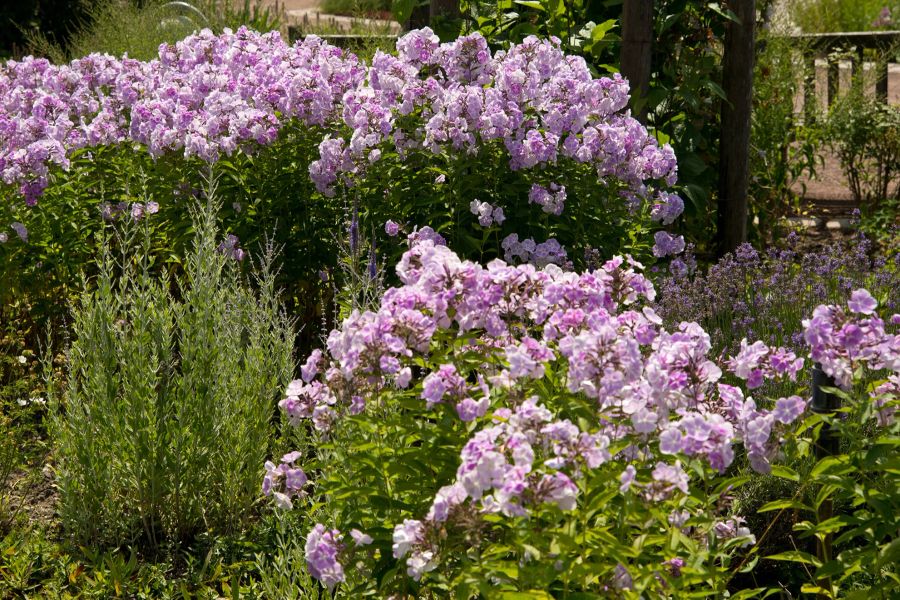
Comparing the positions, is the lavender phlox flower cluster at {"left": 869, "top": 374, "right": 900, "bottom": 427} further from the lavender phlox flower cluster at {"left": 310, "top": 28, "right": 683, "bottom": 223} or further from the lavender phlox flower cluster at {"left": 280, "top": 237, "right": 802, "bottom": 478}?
Answer: the lavender phlox flower cluster at {"left": 310, "top": 28, "right": 683, "bottom": 223}

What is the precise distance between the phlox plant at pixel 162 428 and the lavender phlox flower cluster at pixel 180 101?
1105 mm

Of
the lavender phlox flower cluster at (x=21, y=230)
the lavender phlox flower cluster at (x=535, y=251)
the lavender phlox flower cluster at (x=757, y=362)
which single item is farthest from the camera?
the lavender phlox flower cluster at (x=21, y=230)

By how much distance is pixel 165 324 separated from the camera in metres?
3.80

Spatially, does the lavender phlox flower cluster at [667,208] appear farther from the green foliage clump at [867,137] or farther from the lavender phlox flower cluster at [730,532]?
the green foliage clump at [867,137]

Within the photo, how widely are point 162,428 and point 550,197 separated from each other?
1.79 m

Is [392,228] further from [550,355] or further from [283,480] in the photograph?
[550,355]

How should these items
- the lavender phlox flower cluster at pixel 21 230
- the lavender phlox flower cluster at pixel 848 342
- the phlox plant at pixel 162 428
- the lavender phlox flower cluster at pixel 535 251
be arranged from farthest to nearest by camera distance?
the lavender phlox flower cluster at pixel 21 230 → the lavender phlox flower cluster at pixel 535 251 → the phlox plant at pixel 162 428 → the lavender phlox flower cluster at pixel 848 342

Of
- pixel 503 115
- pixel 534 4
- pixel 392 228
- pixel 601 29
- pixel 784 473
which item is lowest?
pixel 784 473

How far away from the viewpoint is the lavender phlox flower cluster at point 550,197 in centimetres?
448

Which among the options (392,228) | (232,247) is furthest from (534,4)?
(232,247)

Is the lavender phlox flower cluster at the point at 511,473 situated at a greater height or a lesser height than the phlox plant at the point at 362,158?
lesser

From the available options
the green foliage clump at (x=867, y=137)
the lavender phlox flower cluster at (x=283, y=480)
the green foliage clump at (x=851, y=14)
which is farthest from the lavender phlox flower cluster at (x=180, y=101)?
the green foliage clump at (x=851, y=14)

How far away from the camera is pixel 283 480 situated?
299 cm

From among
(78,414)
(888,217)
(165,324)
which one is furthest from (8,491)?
(888,217)
